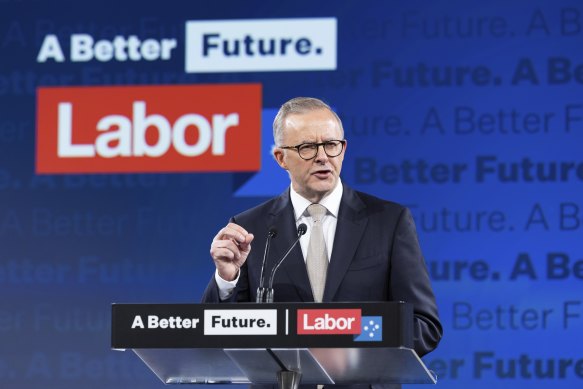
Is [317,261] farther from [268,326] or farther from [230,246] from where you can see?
[268,326]

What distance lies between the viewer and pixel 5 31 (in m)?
5.18

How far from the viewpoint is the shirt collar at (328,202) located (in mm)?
2881

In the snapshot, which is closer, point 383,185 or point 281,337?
point 281,337

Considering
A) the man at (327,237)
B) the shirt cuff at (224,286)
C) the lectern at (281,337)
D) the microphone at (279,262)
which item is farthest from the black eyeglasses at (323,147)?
the lectern at (281,337)

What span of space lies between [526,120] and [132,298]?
191 centimetres

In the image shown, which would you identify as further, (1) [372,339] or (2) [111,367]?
(2) [111,367]

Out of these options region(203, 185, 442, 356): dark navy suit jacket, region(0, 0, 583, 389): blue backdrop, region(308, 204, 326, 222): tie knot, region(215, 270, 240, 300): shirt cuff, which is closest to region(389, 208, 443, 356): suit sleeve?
region(203, 185, 442, 356): dark navy suit jacket

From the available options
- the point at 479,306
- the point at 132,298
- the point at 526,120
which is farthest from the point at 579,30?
the point at 132,298

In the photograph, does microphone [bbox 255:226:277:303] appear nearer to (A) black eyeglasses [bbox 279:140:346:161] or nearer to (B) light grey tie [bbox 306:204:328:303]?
(B) light grey tie [bbox 306:204:328:303]

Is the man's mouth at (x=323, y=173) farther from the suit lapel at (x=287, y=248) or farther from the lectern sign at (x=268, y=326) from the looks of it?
the lectern sign at (x=268, y=326)

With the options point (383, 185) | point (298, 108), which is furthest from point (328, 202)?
point (383, 185)

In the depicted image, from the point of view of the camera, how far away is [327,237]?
2854 mm

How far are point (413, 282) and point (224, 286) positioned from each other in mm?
479

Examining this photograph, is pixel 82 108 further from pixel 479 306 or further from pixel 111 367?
pixel 479 306
